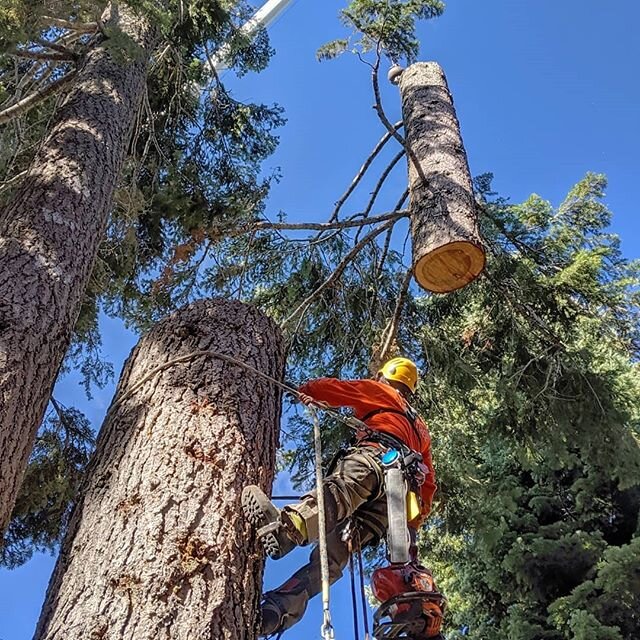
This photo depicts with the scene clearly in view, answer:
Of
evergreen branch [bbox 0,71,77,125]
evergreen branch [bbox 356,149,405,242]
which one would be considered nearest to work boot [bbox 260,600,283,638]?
evergreen branch [bbox 0,71,77,125]

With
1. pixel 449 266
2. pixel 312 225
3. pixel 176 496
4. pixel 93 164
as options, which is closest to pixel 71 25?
pixel 93 164

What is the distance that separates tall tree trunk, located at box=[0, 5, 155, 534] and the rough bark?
2051 mm

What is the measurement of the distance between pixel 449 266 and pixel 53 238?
2.50 m

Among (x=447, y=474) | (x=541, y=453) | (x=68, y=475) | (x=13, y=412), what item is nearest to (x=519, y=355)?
(x=447, y=474)

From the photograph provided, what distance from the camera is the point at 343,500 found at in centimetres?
325

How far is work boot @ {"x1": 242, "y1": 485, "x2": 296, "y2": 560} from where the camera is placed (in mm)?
2514

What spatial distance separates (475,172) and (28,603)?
1106 inches

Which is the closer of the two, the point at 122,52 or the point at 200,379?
the point at 200,379

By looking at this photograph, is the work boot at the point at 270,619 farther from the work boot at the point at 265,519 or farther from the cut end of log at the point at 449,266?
the cut end of log at the point at 449,266

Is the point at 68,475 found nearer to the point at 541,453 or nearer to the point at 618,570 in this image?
the point at 541,453

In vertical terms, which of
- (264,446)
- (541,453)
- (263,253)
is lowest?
(264,446)

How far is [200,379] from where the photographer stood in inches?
114

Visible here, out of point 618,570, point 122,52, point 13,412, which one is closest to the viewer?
point 13,412

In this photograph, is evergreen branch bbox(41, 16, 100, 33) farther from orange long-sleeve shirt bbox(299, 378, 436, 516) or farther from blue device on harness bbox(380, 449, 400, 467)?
blue device on harness bbox(380, 449, 400, 467)
